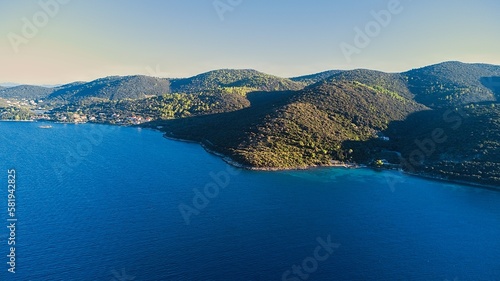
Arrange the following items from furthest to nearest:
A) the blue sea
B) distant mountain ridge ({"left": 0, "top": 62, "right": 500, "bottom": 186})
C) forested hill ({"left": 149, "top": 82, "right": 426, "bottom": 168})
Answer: forested hill ({"left": 149, "top": 82, "right": 426, "bottom": 168}) < distant mountain ridge ({"left": 0, "top": 62, "right": 500, "bottom": 186}) < the blue sea

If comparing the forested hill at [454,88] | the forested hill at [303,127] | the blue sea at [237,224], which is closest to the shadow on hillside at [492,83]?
the forested hill at [454,88]

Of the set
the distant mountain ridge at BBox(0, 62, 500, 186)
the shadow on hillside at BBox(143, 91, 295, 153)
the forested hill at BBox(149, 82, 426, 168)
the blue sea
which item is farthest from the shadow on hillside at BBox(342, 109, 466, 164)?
the shadow on hillside at BBox(143, 91, 295, 153)

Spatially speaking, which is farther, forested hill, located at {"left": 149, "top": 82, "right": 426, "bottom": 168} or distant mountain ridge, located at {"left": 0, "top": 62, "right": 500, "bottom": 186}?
forested hill, located at {"left": 149, "top": 82, "right": 426, "bottom": 168}

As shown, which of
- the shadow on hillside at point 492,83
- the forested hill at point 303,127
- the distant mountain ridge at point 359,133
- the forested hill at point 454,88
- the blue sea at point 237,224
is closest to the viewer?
the blue sea at point 237,224

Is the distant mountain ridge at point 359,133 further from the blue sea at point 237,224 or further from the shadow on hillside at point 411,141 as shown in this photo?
the blue sea at point 237,224

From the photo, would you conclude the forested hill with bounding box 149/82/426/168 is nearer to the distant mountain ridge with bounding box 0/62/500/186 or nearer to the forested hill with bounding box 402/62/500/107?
the distant mountain ridge with bounding box 0/62/500/186

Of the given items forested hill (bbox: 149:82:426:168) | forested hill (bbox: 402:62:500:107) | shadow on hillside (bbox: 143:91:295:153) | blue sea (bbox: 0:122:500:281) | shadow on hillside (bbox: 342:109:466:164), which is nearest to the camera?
blue sea (bbox: 0:122:500:281)

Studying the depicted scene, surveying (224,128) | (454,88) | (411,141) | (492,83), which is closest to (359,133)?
(411,141)
